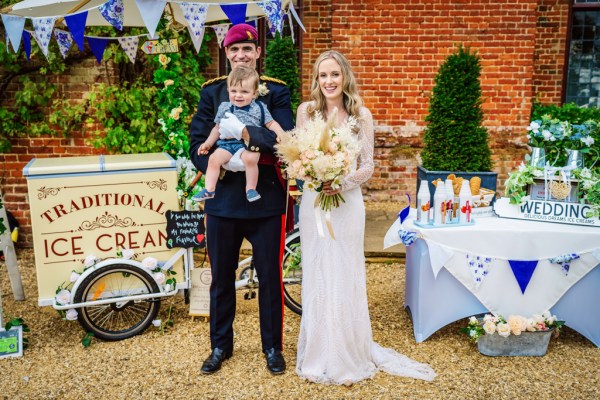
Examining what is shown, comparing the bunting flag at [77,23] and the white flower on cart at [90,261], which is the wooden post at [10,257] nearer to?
the white flower on cart at [90,261]

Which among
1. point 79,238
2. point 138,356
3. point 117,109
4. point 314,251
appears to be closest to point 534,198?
point 314,251

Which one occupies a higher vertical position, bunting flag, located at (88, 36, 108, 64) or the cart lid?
bunting flag, located at (88, 36, 108, 64)

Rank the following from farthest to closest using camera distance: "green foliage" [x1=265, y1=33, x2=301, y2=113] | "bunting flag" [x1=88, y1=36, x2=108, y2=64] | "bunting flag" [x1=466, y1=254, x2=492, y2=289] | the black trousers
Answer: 1. "green foliage" [x1=265, y1=33, x2=301, y2=113]
2. "bunting flag" [x1=88, y1=36, x2=108, y2=64]
3. "bunting flag" [x1=466, y1=254, x2=492, y2=289]
4. the black trousers

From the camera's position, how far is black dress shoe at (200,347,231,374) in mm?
3659

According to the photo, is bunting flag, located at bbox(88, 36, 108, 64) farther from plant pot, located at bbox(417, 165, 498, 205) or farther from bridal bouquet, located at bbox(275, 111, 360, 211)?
plant pot, located at bbox(417, 165, 498, 205)

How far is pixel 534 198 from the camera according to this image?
407cm

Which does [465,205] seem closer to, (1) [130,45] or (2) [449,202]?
(2) [449,202]

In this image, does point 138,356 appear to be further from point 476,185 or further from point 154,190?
point 476,185

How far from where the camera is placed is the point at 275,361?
12.0ft

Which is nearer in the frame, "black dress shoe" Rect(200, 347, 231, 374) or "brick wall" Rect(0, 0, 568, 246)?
"black dress shoe" Rect(200, 347, 231, 374)

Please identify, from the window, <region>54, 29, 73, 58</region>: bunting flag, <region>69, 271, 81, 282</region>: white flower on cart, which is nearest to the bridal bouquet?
<region>69, 271, 81, 282</region>: white flower on cart

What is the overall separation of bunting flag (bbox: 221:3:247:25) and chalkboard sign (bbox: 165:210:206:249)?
1.43 metres

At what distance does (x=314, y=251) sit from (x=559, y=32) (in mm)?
6395

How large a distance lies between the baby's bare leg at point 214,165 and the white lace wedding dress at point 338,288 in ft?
1.74
